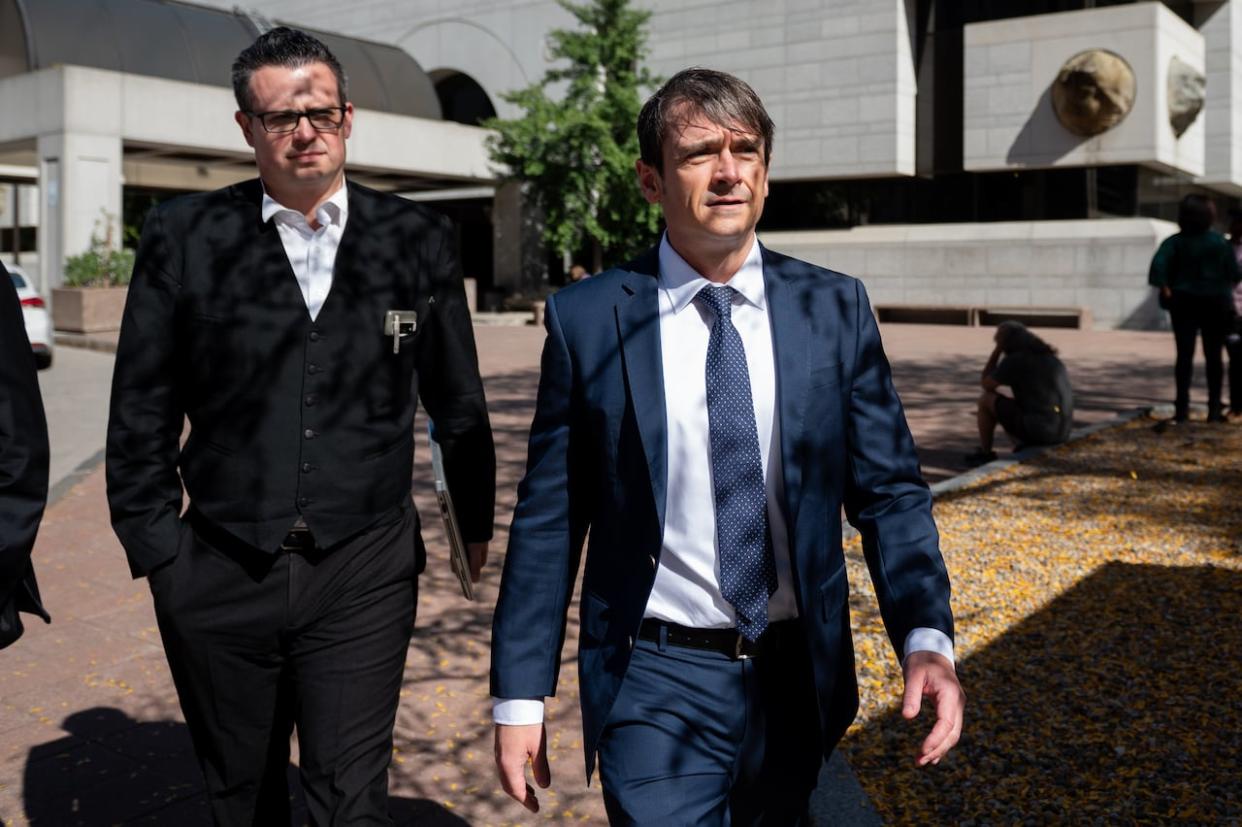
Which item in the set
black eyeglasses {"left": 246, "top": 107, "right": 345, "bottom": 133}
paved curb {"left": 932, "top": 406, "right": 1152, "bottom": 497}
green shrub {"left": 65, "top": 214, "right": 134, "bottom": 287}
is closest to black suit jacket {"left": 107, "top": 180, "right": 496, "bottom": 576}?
black eyeglasses {"left": 246, "top": 107, "right": 345, "bottom": 133}

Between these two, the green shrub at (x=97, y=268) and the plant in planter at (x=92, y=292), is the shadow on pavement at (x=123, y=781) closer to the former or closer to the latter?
the plant in planter at (x=92, y=292)

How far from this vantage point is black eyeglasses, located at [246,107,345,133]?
289 cm

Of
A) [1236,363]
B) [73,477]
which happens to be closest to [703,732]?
[73,477]

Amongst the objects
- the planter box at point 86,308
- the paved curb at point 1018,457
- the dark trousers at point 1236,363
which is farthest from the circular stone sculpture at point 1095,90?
the planter box at point 86,308

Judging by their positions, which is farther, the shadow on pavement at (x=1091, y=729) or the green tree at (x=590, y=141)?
the green tree at (x=590, y=141)

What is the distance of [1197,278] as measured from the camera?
11492 millimetres

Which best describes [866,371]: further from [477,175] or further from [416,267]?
[477,175]

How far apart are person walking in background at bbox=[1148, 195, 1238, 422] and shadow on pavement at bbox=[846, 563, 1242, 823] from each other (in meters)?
6.11

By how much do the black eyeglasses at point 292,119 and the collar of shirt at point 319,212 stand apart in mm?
192

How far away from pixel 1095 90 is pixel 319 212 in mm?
31397

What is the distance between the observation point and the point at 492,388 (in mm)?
16906

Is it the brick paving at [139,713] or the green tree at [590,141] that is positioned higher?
the green tree at [590,141]

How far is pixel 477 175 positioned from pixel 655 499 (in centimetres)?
3663

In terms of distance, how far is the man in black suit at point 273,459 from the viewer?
288 cm
